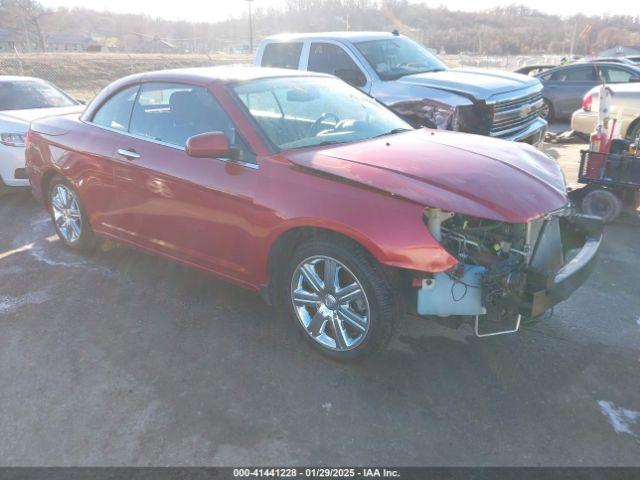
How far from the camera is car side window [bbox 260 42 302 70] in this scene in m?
8.21

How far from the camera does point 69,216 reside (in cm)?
521

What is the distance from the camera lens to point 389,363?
11.0 ft

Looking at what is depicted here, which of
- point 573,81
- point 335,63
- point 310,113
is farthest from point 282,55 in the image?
point 573,81

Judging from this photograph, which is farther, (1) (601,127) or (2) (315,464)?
(1) (601,127)

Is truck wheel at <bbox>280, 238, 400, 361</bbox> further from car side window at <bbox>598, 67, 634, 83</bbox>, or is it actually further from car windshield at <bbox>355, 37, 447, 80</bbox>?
car side window at <bbox>598, 67, 634, 83</bbox>

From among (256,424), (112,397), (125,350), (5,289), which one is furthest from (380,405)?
(5,289)

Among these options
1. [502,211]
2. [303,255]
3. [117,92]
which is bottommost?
[303,255]

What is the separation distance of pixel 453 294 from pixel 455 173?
27.6 inches

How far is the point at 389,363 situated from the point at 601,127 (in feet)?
13.1

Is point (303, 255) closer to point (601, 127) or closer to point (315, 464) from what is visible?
point (315, 464)

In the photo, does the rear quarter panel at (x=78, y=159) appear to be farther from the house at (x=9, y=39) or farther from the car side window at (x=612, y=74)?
the house at (x=9, y=39)

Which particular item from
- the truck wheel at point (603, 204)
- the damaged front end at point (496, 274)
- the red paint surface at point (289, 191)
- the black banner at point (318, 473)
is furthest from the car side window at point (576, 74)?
the black banner at point (318, 473)

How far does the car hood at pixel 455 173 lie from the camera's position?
287cm

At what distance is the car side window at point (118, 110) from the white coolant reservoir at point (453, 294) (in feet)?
9.47
